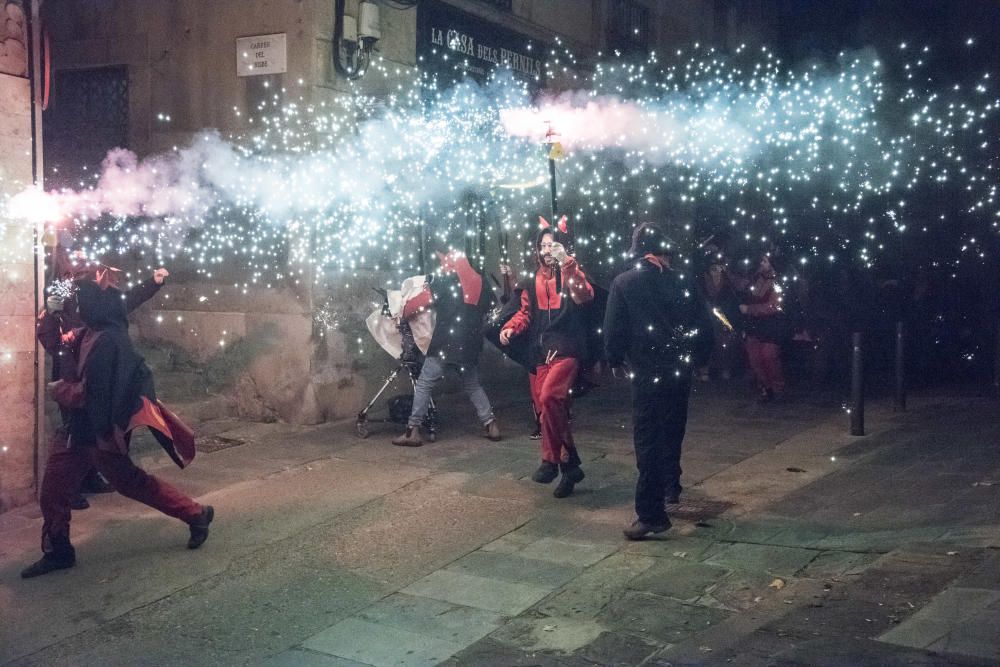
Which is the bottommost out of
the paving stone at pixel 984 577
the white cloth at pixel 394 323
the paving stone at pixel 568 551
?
the paving stone at pixel 568 551

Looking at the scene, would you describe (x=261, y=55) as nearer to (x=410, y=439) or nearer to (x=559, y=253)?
(x=410, y=439)

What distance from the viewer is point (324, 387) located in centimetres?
987

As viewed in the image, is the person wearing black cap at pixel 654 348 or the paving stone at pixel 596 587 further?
the person wearing black cap at pixel 654 348

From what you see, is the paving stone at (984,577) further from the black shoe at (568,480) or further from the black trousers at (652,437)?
the black shoe at (568,480)

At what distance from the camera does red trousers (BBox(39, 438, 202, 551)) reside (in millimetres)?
5762

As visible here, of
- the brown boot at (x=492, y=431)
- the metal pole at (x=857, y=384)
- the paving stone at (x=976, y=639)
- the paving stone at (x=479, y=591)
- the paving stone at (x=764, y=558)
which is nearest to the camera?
the paving stone at (x=976, y=639)

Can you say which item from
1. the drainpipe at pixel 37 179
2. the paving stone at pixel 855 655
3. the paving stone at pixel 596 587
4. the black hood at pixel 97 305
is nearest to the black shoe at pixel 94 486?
the drainpipe at pixel 37 179

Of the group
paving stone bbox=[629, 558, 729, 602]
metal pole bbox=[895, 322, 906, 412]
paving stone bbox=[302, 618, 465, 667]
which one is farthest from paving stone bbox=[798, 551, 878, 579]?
metal pole bbox=[895, 322, 906, 412]

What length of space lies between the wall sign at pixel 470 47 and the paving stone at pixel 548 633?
304 inches

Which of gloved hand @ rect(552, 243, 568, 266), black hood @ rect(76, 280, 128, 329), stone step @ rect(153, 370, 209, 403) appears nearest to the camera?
black hood @ rect(76, 280, 128, 329)

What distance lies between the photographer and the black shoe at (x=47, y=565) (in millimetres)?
5711

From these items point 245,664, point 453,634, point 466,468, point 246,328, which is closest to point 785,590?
point 453,634

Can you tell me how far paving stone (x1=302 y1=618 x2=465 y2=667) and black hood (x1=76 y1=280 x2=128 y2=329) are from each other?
2.47m

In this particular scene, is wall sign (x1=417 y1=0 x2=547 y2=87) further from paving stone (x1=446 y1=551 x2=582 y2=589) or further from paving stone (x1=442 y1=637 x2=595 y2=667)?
paving stone (x1=442 y1=637 x2=595 y2=667)
